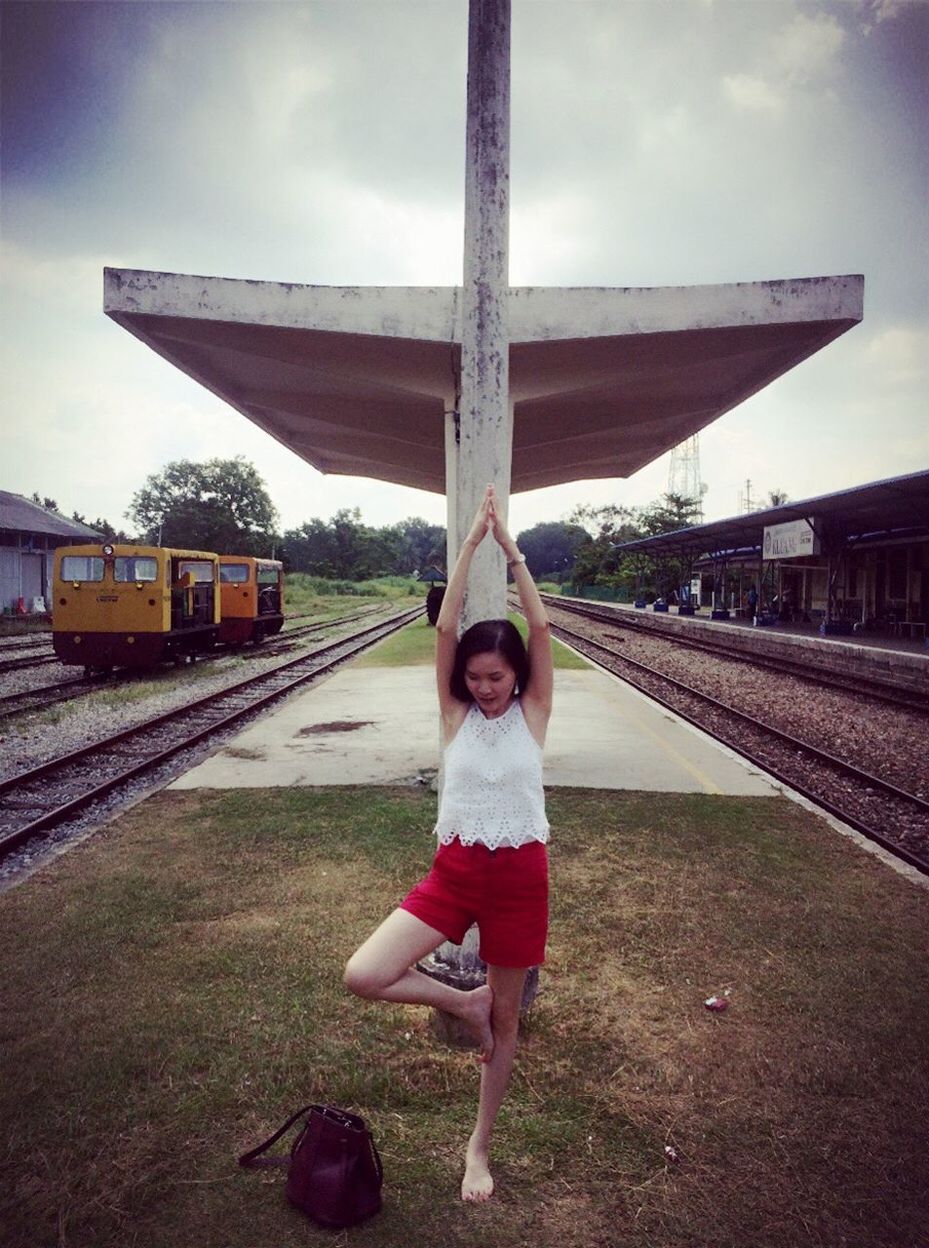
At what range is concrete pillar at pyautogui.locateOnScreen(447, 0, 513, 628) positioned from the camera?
3.40m

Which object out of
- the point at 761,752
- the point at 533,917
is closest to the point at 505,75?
the point at 533,917

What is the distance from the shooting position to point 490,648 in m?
2.37

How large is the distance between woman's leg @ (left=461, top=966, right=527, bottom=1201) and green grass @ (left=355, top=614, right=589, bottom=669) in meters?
13.0

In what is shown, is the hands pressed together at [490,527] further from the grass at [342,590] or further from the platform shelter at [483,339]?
the grass at [342,590]

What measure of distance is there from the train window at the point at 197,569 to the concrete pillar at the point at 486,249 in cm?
1360

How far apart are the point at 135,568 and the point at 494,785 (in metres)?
13.9

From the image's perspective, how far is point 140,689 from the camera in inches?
546

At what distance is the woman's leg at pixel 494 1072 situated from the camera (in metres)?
2.40

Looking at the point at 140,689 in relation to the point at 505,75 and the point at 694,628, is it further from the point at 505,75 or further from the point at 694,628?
the point at 694,628

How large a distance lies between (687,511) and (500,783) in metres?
54.4

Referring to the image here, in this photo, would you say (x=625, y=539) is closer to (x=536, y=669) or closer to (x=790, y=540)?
(x=790, y=540)

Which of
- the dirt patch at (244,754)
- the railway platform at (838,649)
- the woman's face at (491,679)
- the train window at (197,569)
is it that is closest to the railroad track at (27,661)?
the train window at (197,569)

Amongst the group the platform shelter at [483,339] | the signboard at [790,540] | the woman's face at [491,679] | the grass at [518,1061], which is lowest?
the grass at [518,1061]

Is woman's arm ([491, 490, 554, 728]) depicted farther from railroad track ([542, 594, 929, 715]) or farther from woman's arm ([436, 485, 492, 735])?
railroad track ([542, 594, 929, 715])
